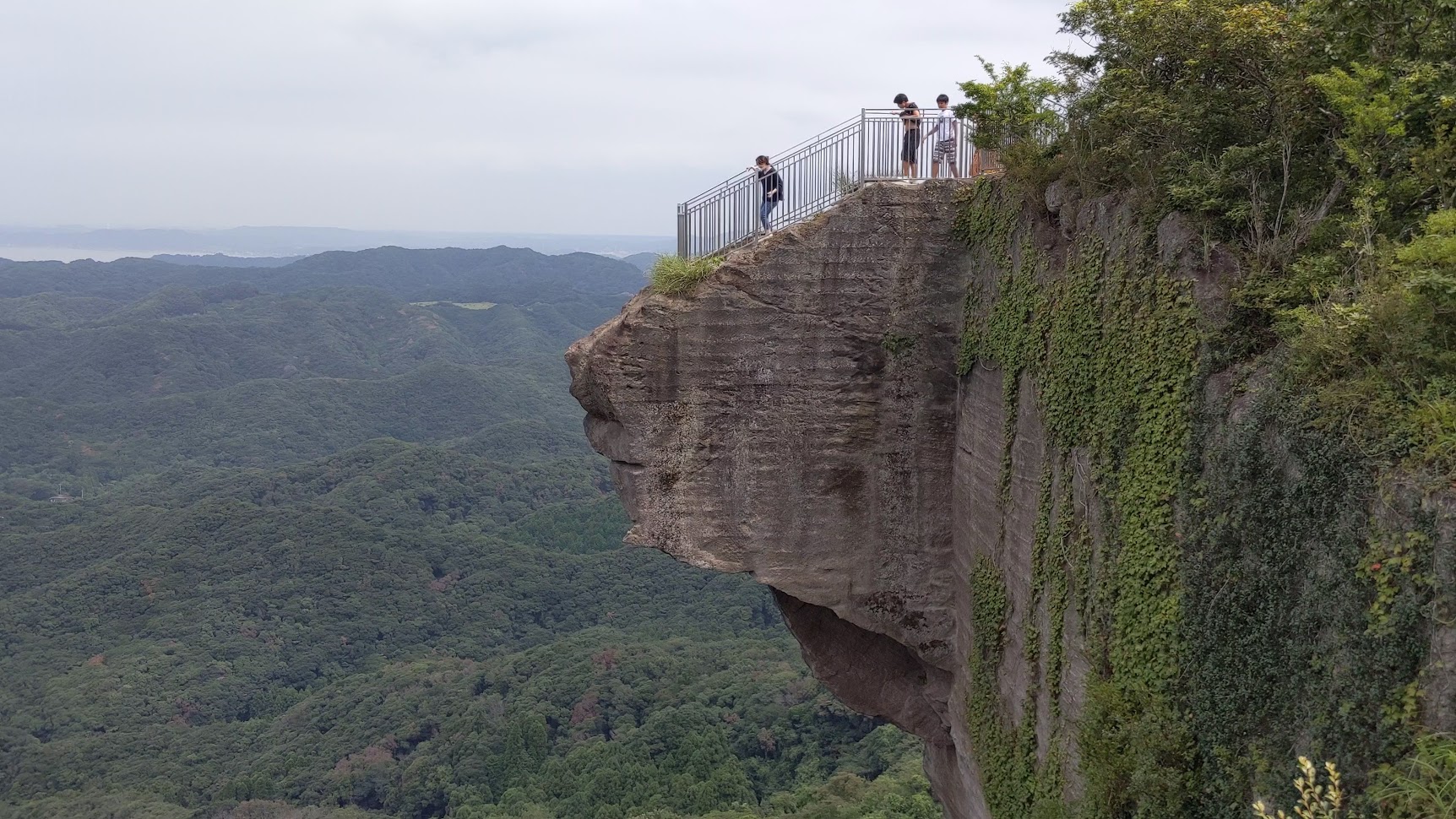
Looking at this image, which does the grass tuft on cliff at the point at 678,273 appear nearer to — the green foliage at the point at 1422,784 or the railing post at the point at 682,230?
the railing post at the point at 682,230

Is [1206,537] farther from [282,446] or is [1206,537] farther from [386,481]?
[282,446]

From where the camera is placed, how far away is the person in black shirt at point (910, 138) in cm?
1176

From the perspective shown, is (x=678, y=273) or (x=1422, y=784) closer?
(x=1422, y=784)

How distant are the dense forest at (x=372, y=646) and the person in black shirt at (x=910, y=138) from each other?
Answer: 72.1ft

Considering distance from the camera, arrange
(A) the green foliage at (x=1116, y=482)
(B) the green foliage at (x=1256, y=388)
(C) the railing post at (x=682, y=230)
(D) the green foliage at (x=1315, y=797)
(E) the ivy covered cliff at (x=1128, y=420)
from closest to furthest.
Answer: (D) the green foliage at (x=1315, y=797), (B) the green foliage at (x=1256, y=388), (E) the ivy covered cliff at (x=1128, y=420), (A) the green foliage at (x=1116, y=482), (C) the railing post at (x=682, y=230)

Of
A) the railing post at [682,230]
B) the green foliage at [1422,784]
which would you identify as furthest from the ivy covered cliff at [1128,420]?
the railing post at [682,230]

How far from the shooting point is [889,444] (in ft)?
39.1

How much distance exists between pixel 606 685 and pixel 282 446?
90.0 meters

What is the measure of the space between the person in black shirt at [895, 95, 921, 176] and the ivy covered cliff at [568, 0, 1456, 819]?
601 mm

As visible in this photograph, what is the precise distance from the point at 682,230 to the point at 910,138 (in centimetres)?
300

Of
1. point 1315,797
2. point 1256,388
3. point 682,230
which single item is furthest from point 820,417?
point 1315,797

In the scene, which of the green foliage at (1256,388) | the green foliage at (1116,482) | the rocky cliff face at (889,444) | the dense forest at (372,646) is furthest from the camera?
the dense forest at (372,646)

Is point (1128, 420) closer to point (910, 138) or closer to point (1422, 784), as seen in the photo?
point (1422, 784)

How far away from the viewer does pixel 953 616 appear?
12.3 m
